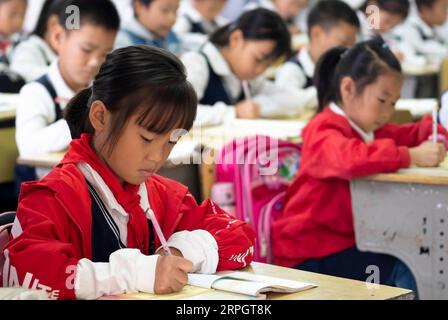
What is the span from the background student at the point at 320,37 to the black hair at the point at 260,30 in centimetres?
69

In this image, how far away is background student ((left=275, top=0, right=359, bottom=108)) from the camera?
15.1ft

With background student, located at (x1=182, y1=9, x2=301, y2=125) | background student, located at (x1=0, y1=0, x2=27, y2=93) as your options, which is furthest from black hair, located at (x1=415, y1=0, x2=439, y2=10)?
background student, located at (x1=182, y1=9, x2=301, y2=125)

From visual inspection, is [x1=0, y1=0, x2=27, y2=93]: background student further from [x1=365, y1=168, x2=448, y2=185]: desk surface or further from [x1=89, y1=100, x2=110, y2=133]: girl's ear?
[x1=89, y1=100, x2=110, y2=133]: girl's ear

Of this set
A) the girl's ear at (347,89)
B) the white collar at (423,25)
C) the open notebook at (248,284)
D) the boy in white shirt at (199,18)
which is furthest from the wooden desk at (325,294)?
the white collar at (423,25)

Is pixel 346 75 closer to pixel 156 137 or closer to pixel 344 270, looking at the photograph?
pixel 344 270

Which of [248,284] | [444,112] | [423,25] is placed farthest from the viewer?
[423,25]

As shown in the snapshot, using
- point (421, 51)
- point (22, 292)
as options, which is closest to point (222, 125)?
point (22, 292)

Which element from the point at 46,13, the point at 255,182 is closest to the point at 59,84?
the point at 255,182

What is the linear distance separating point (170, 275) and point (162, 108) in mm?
297

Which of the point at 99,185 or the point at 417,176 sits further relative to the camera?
the point at 417,176

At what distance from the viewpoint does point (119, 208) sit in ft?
5.35

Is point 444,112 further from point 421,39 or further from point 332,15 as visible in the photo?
point 421,39

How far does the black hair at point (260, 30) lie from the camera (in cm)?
381

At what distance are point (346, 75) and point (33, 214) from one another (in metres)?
1.51
